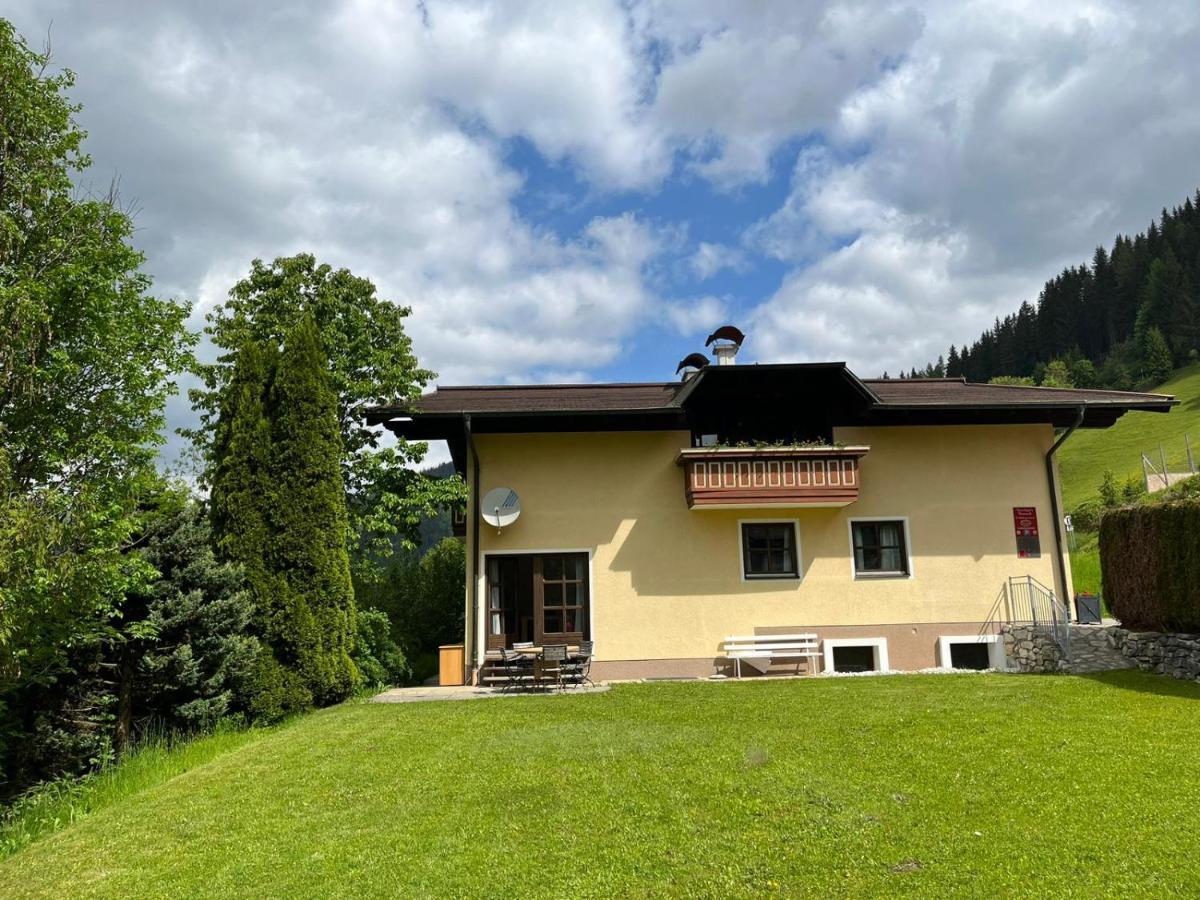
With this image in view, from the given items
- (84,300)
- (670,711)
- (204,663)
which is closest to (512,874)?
(670,711)

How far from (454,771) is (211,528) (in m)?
5.70

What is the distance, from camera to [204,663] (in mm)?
9391

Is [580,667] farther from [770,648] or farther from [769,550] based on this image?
[769,550]

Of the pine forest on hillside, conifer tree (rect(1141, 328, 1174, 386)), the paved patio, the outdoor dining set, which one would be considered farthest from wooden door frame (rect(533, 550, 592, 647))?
conifer tree (rect(1141, 328, 1174, 386))

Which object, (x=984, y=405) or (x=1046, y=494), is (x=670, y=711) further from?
(x=1046, y=494)

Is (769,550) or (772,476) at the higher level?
(772,476)

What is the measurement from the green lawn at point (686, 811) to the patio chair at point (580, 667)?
356 centimetres

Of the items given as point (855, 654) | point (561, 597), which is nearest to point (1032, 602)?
point (855, 654)

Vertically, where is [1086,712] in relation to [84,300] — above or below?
below

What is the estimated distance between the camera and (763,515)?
13.4 metres

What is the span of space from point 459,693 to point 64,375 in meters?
6.86

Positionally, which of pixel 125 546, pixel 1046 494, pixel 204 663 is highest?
pixel 1046 494

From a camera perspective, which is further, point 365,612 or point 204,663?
point 365,612

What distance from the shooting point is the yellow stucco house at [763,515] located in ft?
42.4
